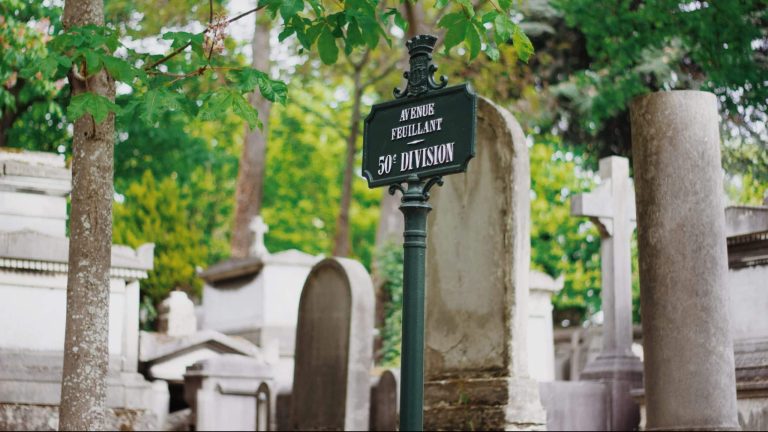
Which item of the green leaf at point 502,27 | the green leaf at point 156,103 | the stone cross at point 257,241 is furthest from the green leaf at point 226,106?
the stone cross at point 257,241

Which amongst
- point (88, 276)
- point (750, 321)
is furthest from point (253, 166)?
point (88, 276)

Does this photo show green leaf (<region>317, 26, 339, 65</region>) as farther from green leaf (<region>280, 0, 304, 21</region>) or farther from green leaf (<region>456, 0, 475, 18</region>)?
green leaf (<region>456, 0, 475, 18</region>)

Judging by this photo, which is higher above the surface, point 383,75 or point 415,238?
point 383,75

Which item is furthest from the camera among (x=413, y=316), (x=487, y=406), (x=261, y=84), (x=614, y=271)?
(x=614, y=271)

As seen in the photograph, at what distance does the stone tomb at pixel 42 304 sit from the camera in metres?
10.4

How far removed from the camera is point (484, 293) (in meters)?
8.45

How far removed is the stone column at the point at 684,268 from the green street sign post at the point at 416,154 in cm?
350

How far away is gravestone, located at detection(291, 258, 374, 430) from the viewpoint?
10.5 meters

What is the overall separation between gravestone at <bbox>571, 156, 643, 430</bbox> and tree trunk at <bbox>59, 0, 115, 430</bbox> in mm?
7001

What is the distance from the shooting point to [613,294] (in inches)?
500

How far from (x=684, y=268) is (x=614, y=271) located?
16.7 feet

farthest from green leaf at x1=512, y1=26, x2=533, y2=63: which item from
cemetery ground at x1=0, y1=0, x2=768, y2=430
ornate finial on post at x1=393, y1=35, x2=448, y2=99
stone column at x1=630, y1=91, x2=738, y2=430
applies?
stone column at x1=630, y1=91, x2=738, y2=430

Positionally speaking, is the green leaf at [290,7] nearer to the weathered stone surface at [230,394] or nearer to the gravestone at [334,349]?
the gravestone at [334,349]

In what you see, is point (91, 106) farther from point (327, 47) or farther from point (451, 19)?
point (451, 19)
